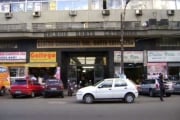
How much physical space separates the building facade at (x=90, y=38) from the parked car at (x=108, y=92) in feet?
55.3

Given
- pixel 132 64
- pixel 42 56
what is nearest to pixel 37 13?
pixel 42 56

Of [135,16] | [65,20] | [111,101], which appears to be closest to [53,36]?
[65,20]

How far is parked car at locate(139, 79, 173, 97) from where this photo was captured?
3416 cm

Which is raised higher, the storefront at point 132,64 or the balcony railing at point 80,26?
the balcony railing at point 80,26

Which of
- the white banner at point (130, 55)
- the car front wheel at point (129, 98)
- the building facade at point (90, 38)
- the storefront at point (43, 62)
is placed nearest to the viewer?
the car front wheel at point (129, 98)

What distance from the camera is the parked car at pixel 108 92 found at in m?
27.2

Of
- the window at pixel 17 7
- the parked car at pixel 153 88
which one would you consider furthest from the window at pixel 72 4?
the parked car at pixel 153 88

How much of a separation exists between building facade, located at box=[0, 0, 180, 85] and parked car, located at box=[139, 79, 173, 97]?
8.61 meters

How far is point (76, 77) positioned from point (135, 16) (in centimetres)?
927

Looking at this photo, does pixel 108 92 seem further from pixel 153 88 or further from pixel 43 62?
pixel 43 62

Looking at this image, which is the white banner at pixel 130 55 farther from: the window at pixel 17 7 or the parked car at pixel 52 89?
the parked car at pixel 52 89

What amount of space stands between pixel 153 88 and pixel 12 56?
59.8 feet

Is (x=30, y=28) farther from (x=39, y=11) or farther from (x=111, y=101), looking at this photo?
(x=111, y=101)

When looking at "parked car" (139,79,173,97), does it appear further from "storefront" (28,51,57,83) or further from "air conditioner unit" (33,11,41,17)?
"air conditioner unit" (33,11,41,17)
